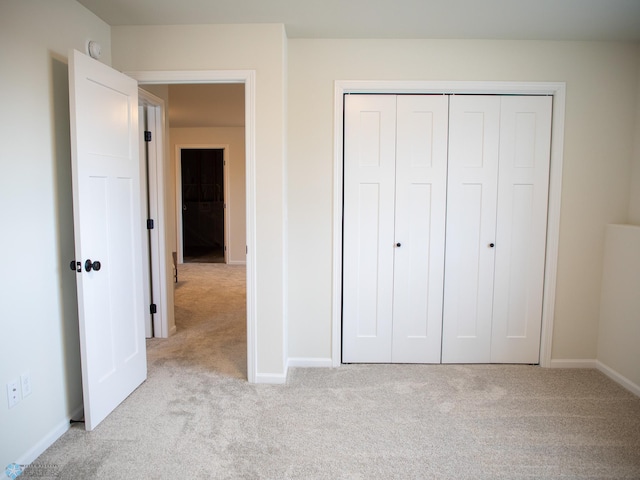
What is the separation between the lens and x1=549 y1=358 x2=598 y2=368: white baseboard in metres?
3.22

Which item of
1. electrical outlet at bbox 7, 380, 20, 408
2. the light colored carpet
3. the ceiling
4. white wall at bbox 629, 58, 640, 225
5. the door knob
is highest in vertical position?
the ceiling

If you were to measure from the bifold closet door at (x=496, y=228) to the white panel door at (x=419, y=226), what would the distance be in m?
0.08

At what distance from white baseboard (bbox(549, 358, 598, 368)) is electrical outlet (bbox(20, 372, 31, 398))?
345 centimetres

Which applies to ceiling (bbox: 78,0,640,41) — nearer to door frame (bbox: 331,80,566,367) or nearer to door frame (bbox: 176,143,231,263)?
door frame (bbox: 331,80,566,367)

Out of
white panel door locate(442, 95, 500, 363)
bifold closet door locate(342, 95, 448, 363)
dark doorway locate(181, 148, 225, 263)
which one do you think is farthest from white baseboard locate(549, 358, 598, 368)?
dark doorway locate(181, 148, 225, 263)

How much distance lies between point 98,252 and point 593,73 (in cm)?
357

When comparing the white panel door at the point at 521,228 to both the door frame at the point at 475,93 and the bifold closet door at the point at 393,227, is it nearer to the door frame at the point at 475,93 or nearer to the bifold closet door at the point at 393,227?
the door frame at the point at 475,93

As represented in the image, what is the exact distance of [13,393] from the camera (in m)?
1.95

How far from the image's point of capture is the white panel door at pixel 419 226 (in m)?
3.10

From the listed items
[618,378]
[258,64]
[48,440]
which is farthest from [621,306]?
[48,440]

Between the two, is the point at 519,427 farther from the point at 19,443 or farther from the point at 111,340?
the point at 19,443

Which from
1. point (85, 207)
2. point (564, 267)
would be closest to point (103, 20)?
point (85, 207)

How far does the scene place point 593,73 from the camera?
3.03 meters

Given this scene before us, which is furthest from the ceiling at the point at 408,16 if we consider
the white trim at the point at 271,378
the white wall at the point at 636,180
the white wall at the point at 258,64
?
the white trim at the point at 271,378
